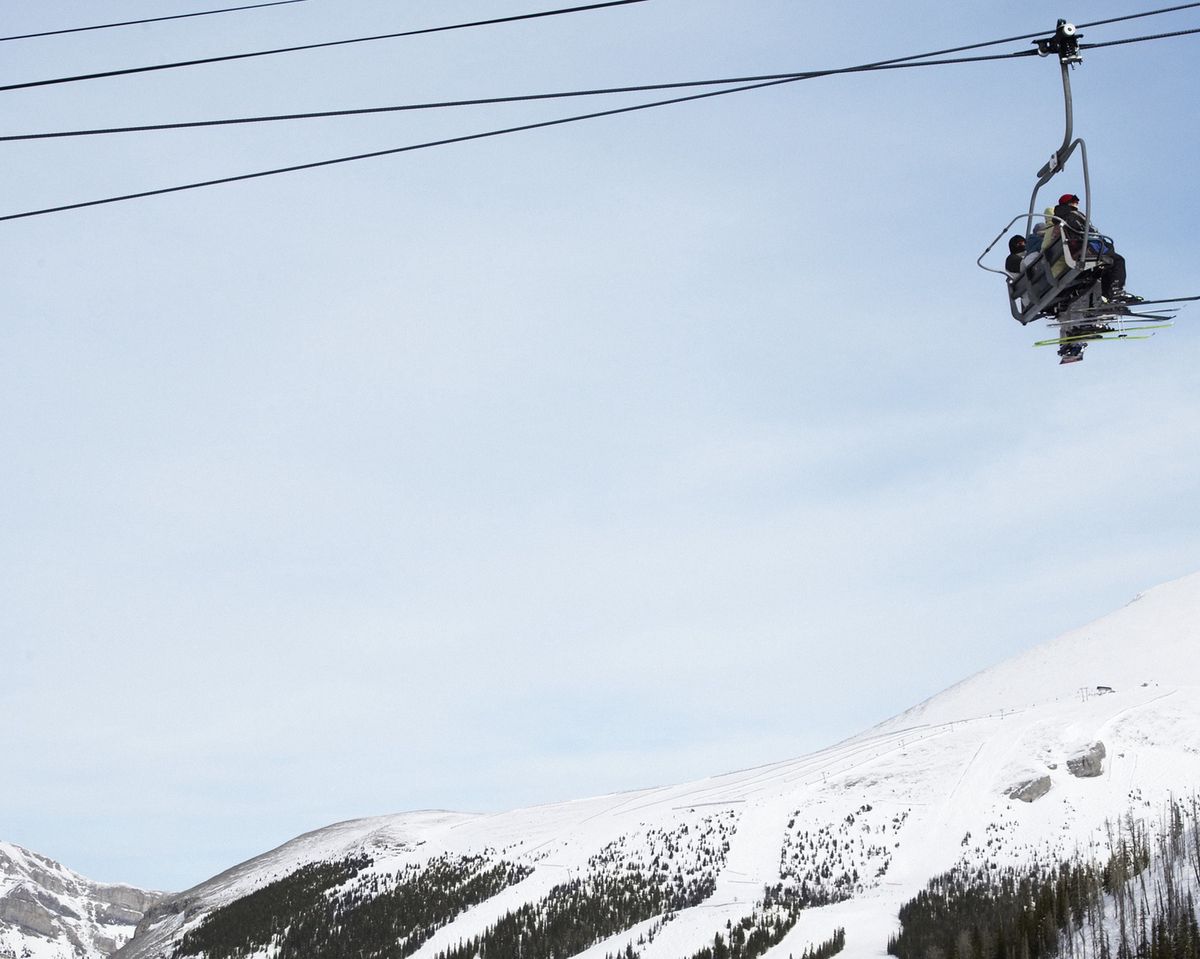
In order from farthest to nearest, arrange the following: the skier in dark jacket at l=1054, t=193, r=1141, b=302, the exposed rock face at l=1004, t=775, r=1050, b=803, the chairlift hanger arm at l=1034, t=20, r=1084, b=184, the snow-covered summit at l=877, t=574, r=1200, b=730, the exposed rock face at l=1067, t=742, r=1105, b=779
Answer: the snow-covered summit at l=877, t=574, r=1200, b=730
the exposed rock face at l=1067, t=742, r=1105, b=779
the exposed rock face at l=1004, t=775, r=1050, b=803
the skier in dark jacket at l=1054, t=193, r=1141, b=302
the chairlift hanger arm at l=1034, t=20, r=1084, b=184

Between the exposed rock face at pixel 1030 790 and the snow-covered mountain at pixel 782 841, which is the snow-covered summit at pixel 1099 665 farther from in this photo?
the exposed rock face at pixel 1030 790

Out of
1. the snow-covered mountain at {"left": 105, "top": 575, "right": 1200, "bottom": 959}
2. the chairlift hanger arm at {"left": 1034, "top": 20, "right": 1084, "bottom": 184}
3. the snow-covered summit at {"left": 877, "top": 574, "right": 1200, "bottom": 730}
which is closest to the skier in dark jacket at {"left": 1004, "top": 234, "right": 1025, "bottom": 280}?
the chairlift hanger arm at {"left": 1034, "top": 20, "right": 1084, "bottom": 184}

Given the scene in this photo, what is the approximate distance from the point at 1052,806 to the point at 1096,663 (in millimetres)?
32267

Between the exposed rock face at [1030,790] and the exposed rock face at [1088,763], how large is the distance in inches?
70.6

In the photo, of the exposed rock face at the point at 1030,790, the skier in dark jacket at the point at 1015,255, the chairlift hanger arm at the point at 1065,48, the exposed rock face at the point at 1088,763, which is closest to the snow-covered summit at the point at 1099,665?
the exposed rock face at the point at 1088,763

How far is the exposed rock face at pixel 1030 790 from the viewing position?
1919 inches

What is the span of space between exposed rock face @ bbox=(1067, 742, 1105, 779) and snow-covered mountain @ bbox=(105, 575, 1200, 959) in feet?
0.32

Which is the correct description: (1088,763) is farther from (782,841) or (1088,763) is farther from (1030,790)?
(782,841)

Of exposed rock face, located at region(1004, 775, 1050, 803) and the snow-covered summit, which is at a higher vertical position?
the snow-covered summit

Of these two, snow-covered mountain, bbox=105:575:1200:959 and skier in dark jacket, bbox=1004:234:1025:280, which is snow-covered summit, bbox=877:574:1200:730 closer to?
snow-covered mountain, bbox=105:575:1200:959

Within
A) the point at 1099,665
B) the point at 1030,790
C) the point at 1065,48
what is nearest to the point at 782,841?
the point at 1030,790

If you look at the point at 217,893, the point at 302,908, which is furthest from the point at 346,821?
the point at 302,908

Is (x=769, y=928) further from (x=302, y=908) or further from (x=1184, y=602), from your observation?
(x=1184, y=602)

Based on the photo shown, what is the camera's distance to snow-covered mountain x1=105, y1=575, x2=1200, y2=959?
42.1 metres
